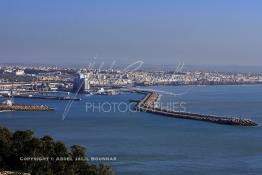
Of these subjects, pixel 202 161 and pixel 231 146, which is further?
pixel 231 146

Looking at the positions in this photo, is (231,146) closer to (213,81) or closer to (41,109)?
(41,109)

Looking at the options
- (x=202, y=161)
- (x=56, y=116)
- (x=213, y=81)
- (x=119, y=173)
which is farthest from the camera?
(x=213, y=81)

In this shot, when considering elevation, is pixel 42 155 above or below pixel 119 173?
above

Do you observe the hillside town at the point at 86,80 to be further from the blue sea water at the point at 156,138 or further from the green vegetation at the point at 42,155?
the green vegetation at the point at 42,155

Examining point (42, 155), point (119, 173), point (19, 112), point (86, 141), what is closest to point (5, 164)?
point (42, 155)

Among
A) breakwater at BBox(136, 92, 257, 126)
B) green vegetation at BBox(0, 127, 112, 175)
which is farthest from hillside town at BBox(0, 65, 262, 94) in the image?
green vegetation at BBox(0, 127, 112, 175)

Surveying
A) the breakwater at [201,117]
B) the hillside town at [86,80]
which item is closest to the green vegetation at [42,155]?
the breakwater at [201,117]

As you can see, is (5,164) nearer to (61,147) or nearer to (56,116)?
(61,147)

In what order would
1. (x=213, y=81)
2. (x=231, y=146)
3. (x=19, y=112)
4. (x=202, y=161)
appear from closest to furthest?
(x=202, y=161), (x=231, y=146), (x=19, y=112), (x=213, y=81)
